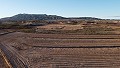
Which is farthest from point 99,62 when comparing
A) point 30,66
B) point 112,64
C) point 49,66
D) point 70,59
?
point 30,66

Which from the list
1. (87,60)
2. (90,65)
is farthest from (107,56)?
(90,65)

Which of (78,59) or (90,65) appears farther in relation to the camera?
(78,59)

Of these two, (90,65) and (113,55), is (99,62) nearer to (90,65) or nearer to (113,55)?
(90,65)

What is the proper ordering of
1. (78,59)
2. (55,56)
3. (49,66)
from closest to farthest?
(49,66)
(78,59)
(55,56)

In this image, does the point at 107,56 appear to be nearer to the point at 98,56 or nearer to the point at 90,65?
the point at 98,56

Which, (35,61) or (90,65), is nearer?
(90,65)

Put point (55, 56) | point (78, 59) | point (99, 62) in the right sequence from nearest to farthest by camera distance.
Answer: point (99, 62) → point (78, 59) → point (55, 56)

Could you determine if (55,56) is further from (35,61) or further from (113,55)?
(113,55)

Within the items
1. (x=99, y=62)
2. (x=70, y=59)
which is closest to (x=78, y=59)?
(x=70, y=59)

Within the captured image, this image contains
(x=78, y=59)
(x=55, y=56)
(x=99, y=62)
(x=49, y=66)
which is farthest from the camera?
(x=55, y=56)
